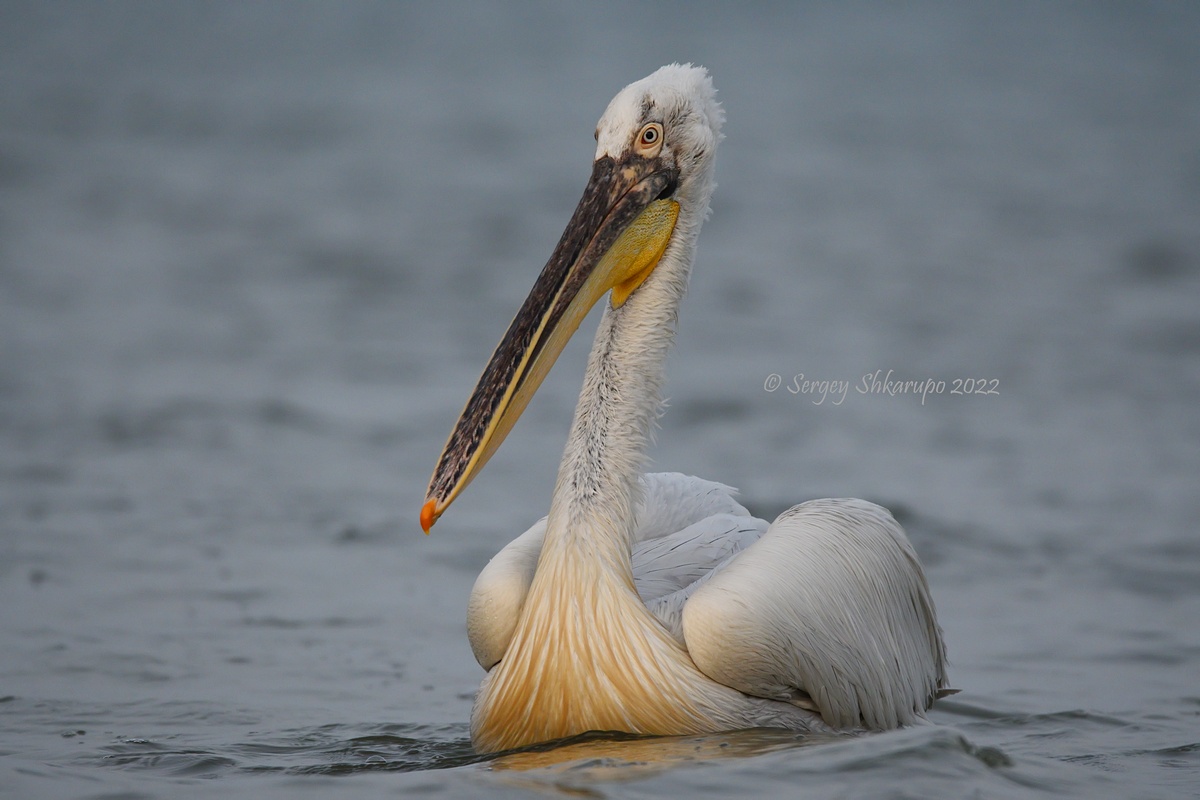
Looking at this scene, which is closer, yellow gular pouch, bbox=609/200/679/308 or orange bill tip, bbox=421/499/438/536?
orange bill tip, bbox=421/499/438/536

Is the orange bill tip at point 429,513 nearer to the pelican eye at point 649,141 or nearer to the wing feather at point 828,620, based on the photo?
the wing feather at point 828,620

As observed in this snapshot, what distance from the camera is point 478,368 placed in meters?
9.18

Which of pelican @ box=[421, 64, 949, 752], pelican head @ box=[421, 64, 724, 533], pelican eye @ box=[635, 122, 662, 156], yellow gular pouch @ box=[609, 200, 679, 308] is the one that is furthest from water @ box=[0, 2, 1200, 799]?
pelican eye @ box=[635, 122, 662, 156]

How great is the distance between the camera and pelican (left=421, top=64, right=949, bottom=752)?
3.54m

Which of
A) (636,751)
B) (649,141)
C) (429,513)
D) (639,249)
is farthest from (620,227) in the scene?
(636,751)

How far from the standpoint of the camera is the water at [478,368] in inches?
168

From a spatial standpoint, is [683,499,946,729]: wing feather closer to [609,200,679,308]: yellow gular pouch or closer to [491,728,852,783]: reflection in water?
[491,728,852,783]: reflection in water

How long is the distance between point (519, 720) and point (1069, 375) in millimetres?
6608

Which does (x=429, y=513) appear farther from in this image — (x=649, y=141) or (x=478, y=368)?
(x=478, y=368)

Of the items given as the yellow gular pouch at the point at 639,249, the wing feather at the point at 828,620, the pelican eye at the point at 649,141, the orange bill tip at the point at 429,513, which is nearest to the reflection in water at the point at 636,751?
the wing feather at the point at 828,620

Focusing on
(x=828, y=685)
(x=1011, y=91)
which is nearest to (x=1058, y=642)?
(x=828, y=685)

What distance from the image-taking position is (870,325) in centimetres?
1052

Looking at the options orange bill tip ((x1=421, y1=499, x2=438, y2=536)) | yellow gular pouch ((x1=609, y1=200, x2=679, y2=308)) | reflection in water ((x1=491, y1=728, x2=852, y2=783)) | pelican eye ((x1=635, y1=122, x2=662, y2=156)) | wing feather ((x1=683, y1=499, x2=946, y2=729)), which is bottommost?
reflection in water ((x1=491, y1=728, x2=852, y2=783))

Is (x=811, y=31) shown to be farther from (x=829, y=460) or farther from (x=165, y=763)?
(x=165, y=763)
